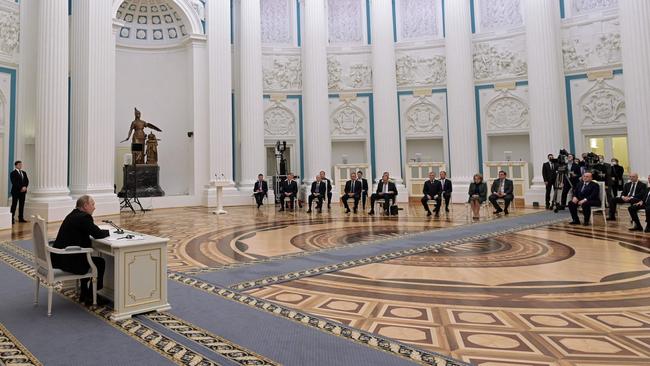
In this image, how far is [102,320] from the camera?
321 centimetres

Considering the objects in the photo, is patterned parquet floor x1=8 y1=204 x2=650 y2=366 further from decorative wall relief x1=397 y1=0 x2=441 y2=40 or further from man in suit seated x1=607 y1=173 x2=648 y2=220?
decorative wall relief x1=397 y1=0 x2=441 y2=40

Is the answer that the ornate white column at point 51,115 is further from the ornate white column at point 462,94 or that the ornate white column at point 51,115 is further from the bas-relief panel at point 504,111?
the bas-relief panel at point 504,111

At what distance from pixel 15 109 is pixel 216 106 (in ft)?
18.7

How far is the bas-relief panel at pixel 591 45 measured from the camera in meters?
13.4

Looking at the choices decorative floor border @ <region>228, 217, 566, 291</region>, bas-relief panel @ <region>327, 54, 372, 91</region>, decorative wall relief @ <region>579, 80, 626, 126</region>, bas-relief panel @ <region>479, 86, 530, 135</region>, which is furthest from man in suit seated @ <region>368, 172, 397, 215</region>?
decorative wall relief @ <region>579, 80, 626, 126</region>

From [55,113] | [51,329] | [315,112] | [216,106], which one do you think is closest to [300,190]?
[315,112]

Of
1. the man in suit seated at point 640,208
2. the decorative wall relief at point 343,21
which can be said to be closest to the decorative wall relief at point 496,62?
the decorative wall relief at point 343,21

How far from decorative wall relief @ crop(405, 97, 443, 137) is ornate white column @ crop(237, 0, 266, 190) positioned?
5770mm

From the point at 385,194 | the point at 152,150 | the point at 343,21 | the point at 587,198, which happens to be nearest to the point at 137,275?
the point at 385,194

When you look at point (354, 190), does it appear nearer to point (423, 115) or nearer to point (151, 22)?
point (423, 115)

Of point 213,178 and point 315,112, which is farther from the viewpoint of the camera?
point 315,112

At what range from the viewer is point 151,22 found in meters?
15.3

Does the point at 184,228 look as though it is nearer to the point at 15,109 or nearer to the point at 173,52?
the point at 15,109

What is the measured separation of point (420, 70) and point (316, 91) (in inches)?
165
